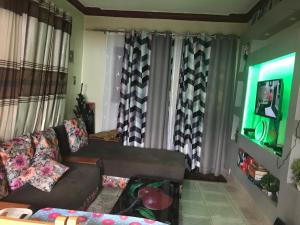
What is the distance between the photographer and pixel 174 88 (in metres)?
4.18

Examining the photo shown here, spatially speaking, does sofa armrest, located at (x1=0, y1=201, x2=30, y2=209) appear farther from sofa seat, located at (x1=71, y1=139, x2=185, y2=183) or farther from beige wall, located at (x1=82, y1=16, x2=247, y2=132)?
beige wall, located at (x1=82, y1=16, x2=247, y2=132)

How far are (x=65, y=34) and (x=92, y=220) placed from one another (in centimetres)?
279

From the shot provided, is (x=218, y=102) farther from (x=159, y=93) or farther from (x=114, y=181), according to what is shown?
(x=114, y=181)

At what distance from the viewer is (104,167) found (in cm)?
315

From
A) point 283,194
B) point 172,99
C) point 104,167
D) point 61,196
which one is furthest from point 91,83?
point 283,194

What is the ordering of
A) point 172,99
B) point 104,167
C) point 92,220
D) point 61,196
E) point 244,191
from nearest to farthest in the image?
1. point 92,220
2. point 61,196
3. point 104,167
4. point 244,191
5. point 172,99

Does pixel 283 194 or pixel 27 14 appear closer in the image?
pixel 283 194

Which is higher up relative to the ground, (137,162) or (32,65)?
(32,65)

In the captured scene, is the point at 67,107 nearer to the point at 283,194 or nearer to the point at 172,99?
the point at 172,99

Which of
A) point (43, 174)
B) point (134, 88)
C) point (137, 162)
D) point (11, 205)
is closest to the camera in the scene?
point (11, 205)

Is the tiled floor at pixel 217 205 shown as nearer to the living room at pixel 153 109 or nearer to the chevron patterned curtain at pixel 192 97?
the living room at pixel 153 109

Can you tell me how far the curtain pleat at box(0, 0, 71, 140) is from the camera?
2367 mm

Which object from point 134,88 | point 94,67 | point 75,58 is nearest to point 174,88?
point 134,88

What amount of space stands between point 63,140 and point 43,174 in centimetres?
91
